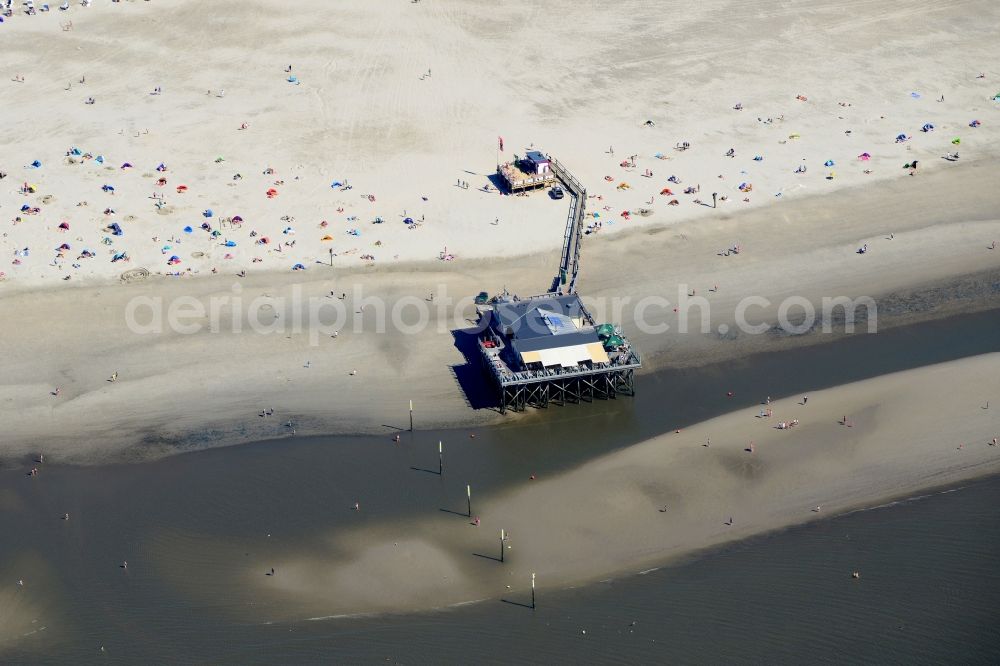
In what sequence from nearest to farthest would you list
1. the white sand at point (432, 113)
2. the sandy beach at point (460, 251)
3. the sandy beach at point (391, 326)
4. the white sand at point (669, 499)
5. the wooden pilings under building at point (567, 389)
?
the white sand at point (669, 499) → the sandy beach at point (460, 251) → the wooden pilings under building at point (567, 389) → the sandy beach at point (391, 326) → the white sand at point (432, 113)

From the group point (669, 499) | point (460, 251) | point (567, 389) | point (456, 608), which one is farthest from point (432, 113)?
point (456, 608)

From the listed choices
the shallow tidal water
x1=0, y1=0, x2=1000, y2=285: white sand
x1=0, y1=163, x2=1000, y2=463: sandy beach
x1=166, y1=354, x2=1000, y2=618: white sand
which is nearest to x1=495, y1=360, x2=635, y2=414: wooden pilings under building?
the shallow tidal water

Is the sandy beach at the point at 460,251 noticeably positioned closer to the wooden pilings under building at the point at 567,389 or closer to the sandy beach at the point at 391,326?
the sandy beach at the point at 391,326

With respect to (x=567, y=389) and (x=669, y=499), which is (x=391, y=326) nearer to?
(x=567, y=389)

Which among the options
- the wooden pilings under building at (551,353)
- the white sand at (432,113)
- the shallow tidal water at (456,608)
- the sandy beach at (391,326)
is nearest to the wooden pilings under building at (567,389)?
the wooden pilings under building at (551,353)

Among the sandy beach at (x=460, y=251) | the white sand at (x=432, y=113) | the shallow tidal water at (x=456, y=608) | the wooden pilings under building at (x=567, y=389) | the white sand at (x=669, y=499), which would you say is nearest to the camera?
the shallow tidal water at (x=456, y=608)

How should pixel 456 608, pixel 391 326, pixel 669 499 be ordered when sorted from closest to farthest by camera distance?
pixel 456 608, pixel 669 499, pixel 391 326

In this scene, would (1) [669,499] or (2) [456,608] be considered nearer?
(2) [456,608]

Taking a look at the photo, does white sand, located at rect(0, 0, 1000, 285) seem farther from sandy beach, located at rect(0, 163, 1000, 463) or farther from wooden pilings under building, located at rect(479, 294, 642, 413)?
wooden pilings under building, located at rect(479, 294, 642, 413)
